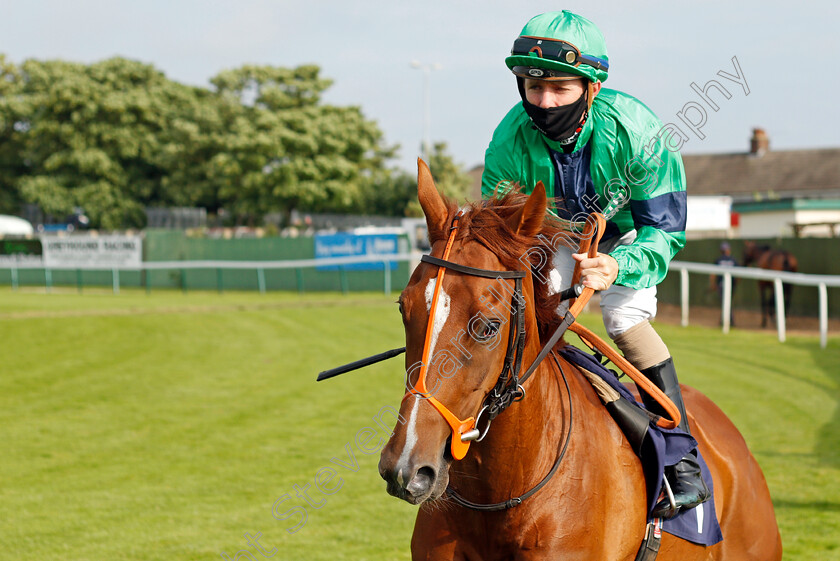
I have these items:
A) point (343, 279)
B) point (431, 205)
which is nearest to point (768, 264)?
point (343, 279)

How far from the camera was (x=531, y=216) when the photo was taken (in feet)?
7.48

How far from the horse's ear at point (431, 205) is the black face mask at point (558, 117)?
0.55m

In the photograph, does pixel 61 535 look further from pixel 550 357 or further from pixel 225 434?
pixel 550 357

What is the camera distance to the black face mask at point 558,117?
2.68 m

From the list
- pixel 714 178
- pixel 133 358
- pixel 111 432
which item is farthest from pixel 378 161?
pixel 111 432

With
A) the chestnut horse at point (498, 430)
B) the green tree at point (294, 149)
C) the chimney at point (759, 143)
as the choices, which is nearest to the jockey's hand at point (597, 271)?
the chestnut horse at point (498, 430)

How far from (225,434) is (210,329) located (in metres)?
7.10

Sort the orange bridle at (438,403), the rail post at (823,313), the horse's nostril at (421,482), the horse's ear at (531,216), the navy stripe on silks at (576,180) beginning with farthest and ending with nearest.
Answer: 1. the rail post at (823,313)
2. the navy stripe on silks at (576,180)
3. the horse's ear at (531,216)
4. the orange bridle at (438,403)
5. the horse's nostril at (421,482)

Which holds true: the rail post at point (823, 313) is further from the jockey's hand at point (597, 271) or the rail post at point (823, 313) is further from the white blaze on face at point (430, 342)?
the white blaze on face at point (430, 342)

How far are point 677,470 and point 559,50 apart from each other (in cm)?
154

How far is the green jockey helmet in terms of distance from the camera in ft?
8.64

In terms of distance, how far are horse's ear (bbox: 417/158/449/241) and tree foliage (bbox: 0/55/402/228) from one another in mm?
37487

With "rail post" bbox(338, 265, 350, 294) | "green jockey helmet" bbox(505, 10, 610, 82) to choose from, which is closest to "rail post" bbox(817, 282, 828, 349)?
"green jockey helmet" bbox(505, 10, 610, 82)

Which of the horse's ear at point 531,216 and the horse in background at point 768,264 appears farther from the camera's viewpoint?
the horse in background at point 768,264
